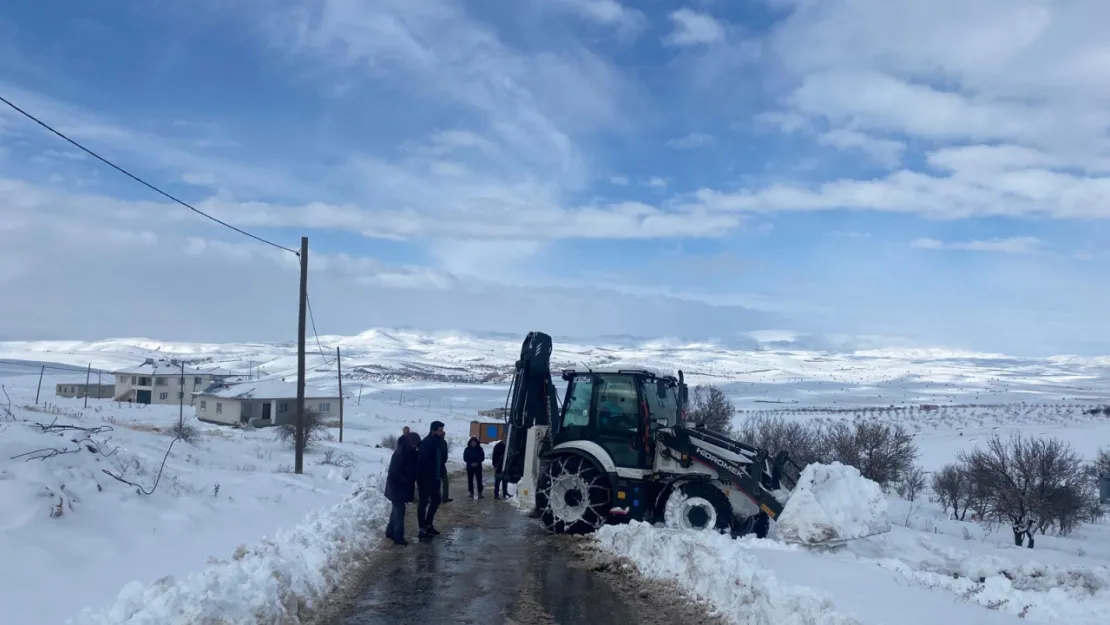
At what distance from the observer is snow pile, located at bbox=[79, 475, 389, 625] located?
21.1 feet

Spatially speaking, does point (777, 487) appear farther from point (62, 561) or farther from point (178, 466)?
point (178, 466)

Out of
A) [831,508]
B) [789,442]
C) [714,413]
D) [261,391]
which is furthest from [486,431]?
[831,508]

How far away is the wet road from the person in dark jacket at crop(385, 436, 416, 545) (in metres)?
0.36

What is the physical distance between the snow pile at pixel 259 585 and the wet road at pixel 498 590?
1.31 ft

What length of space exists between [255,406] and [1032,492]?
52456 millimetres

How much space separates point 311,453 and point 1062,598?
28944 millimetres

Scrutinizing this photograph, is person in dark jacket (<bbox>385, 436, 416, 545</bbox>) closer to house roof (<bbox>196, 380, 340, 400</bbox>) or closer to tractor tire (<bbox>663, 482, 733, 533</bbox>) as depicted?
tractor tire (<bbox>663, 482, 733, 533</bbox>)

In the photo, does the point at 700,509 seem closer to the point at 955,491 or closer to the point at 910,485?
the point at 955,491

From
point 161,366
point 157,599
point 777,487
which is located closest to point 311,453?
point 777,487

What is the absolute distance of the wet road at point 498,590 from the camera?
7.93 meters

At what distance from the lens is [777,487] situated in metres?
12.4

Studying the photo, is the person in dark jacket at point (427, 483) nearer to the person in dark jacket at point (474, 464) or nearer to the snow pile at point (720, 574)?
the snow pile at point (720, 574)

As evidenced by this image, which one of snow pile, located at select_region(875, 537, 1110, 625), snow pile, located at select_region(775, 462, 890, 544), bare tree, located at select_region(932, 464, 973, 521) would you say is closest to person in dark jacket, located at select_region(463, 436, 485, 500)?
snow pile, located at select_region(775, 462, 890, 544)

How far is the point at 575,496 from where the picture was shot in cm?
1276
